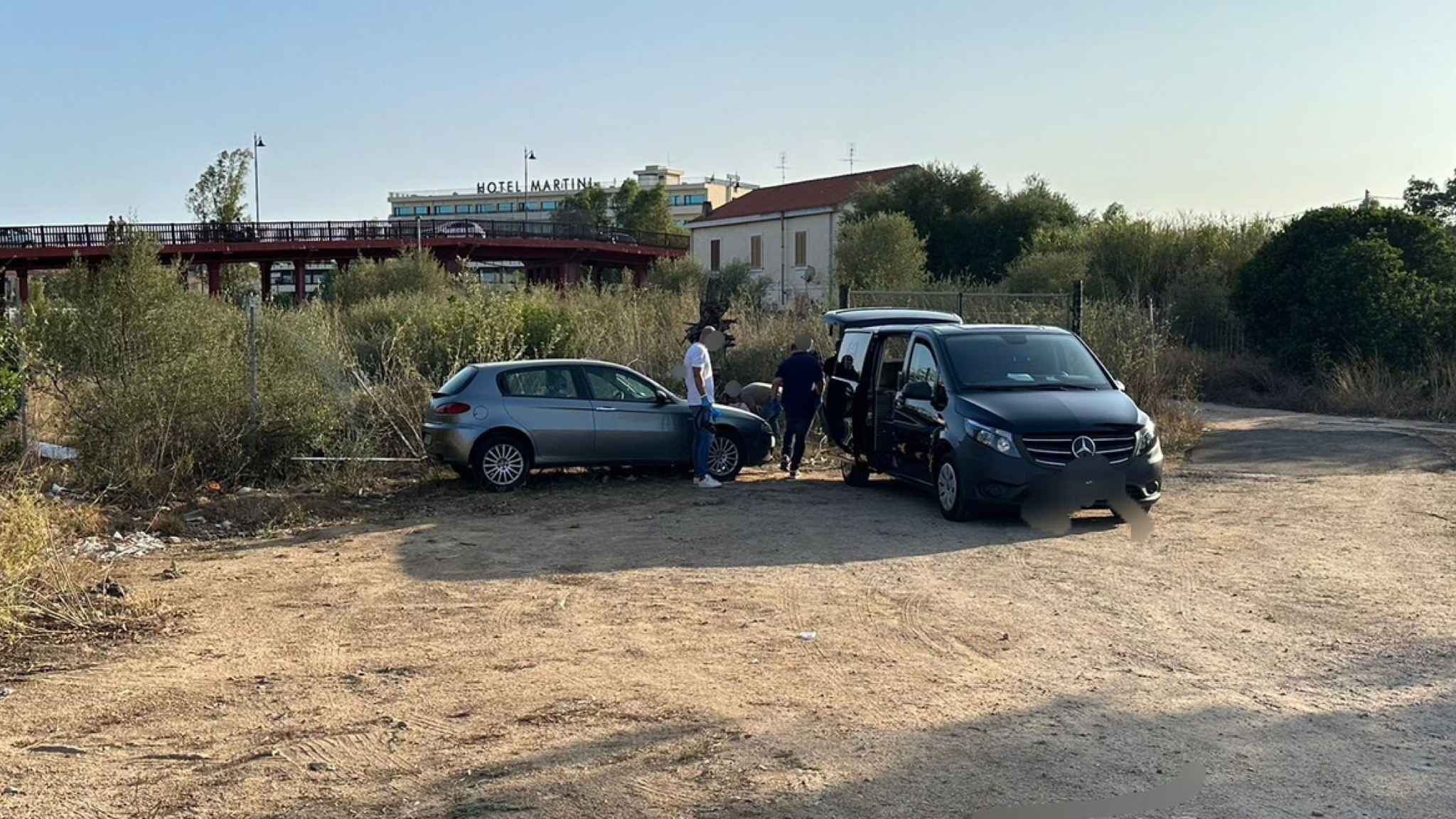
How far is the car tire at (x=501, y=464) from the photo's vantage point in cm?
1357

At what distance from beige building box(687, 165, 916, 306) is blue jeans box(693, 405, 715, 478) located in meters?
34.9

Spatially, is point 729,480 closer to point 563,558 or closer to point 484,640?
point 563,558

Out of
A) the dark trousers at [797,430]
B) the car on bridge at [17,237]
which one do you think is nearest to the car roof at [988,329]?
the dark trousers at [797,430]

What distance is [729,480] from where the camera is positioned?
1460 centimetres

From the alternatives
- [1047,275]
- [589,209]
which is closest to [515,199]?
[589,209]

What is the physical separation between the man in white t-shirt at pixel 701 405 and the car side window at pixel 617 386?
0.61 metres

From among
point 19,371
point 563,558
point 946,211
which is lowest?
point 563,558

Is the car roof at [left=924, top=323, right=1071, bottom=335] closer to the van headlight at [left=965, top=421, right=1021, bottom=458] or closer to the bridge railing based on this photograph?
the van headlight at [left=965, top=421, right=1021, bottom=458]

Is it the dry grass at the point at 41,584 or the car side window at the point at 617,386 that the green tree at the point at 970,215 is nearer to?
the car side window at the point at 617,386

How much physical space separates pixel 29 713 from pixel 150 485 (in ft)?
24.0

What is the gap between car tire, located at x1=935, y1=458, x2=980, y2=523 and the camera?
1127cm

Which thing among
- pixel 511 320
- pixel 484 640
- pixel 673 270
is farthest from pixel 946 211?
pixel 484 640

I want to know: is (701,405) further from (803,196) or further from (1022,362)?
(803,196)

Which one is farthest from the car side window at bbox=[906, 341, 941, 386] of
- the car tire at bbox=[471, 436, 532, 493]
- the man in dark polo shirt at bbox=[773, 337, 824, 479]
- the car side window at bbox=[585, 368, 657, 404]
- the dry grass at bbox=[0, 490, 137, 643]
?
the dry grass at bbox=[0, 490, 137, 643]
